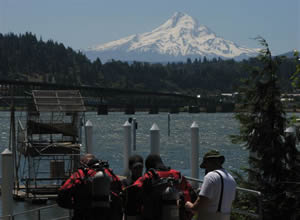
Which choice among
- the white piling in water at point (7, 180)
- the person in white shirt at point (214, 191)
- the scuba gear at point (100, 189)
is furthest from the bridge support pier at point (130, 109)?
the scuba gear at point (100, 189)

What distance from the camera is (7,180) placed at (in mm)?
12258

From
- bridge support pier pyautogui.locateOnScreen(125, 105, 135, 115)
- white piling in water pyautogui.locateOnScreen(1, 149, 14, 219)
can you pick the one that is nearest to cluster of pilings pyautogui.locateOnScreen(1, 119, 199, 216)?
white piling in water pyautogui.locateOnScreen(1, 149, 14, 219)

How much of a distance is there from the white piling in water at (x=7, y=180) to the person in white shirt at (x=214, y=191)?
21.7 feet

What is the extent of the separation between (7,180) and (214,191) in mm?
7081

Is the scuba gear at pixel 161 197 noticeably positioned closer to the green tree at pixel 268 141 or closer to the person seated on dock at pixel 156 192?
the person seated on dock at pixel 156 192

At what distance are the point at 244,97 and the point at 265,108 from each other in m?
0.53

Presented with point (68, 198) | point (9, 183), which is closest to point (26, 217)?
point (9, 183)

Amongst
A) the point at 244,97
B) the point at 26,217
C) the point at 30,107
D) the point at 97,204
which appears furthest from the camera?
the point at 30,107

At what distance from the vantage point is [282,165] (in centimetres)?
955

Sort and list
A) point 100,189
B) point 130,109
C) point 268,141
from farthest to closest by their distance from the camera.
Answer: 1. point 130,109
2. point 268,141
3. point 100,189

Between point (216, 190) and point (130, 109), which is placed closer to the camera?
point (216, 190)

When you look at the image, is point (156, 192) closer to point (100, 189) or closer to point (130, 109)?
point (100, 189)

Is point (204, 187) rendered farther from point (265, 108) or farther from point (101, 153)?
point (101, 153)

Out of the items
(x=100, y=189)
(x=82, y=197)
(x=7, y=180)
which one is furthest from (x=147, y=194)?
(x=7, y=180)
